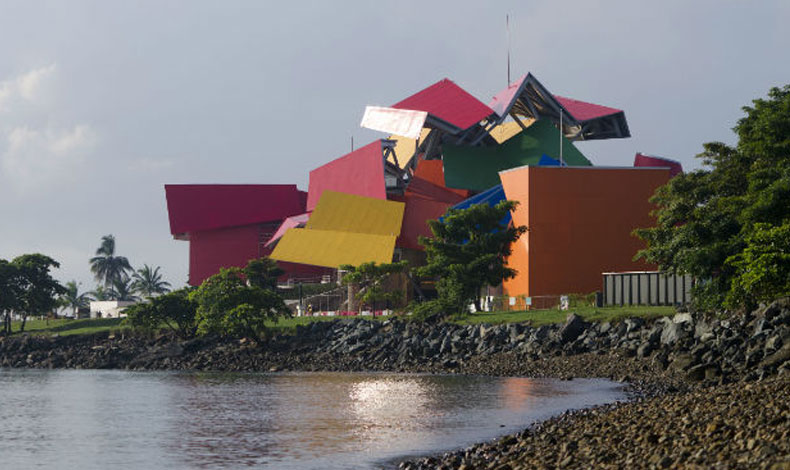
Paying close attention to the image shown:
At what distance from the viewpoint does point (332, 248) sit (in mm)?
75812

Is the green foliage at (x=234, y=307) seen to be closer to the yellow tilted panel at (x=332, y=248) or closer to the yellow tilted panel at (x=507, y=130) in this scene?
the yellow tilted panel at (x=332, y=248)

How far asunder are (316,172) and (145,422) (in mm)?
60376

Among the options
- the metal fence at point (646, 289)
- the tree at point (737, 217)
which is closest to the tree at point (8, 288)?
the metal fence at point (646, 289)

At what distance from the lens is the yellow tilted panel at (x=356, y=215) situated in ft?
250

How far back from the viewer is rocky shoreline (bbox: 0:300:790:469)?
50.1 ft

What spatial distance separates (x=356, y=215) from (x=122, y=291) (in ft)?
194

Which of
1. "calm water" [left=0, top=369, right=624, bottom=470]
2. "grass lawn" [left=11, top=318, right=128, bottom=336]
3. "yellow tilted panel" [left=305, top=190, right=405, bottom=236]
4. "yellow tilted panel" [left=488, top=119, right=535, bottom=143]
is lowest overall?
"calm water" [left=0, top=369, right=624, bottom=470]

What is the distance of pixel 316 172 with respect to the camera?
88562mm

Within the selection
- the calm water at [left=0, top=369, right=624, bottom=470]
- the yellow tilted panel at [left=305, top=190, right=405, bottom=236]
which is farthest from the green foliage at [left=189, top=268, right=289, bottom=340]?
the yellow tilted panel at [left=305, top=190, right=405, bottom=236]

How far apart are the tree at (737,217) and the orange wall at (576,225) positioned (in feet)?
58.6

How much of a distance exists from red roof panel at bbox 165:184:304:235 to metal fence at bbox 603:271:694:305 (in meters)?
47.8

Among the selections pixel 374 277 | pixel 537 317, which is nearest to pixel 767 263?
pixel 537 317

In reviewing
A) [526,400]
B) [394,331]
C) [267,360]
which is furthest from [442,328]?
[526,400]

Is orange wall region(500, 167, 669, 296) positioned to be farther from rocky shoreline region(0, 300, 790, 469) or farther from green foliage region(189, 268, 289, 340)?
green foliage region(189, 268, 289, 340)
